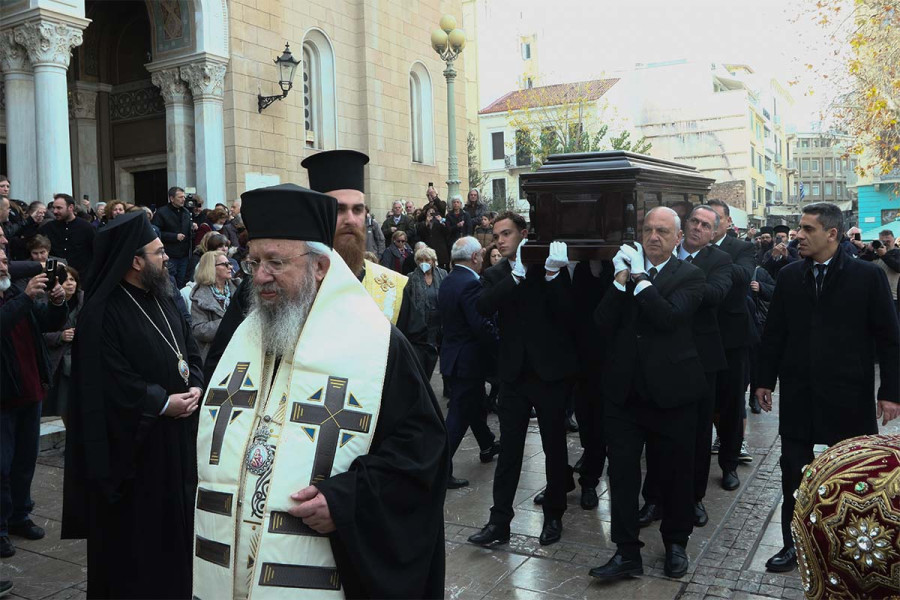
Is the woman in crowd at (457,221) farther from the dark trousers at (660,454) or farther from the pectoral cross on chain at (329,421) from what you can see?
the pectoral cross on chain at (329,421)

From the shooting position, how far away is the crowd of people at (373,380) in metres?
2.32

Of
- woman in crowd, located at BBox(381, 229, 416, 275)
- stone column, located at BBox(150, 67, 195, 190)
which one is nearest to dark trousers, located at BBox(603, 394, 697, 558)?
woman in crowd, located at BBox(381, 229, 416, 275)

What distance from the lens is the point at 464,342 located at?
21.3 feet

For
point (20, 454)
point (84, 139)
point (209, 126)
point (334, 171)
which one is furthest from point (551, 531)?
point (84, 139)

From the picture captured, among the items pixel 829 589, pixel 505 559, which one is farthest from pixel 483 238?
pixel 829 589

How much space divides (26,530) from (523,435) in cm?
328

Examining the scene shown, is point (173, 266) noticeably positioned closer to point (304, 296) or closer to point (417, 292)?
point (417, 292)

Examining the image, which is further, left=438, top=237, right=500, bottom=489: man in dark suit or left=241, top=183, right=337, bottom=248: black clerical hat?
left=438, top=237, right=500, bottom=489: man in dark suit

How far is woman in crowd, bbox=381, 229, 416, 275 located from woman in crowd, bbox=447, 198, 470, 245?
1.06 m

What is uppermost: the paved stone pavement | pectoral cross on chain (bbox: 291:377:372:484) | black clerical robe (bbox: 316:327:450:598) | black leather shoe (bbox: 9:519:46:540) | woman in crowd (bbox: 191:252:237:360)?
woman in crowd (bbox: 191:252:237:360)

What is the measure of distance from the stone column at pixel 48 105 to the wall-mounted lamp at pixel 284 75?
13.8ft

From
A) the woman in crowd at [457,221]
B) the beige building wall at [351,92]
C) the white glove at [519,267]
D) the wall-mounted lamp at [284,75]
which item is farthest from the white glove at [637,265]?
Answer: the beige building wall at [351,92]

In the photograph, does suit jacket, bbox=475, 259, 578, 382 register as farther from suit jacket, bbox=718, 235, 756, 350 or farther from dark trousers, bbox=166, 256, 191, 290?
dark trousers, bbox=166, 256, 191, 290

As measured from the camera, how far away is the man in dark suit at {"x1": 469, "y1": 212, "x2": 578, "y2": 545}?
190 inches
